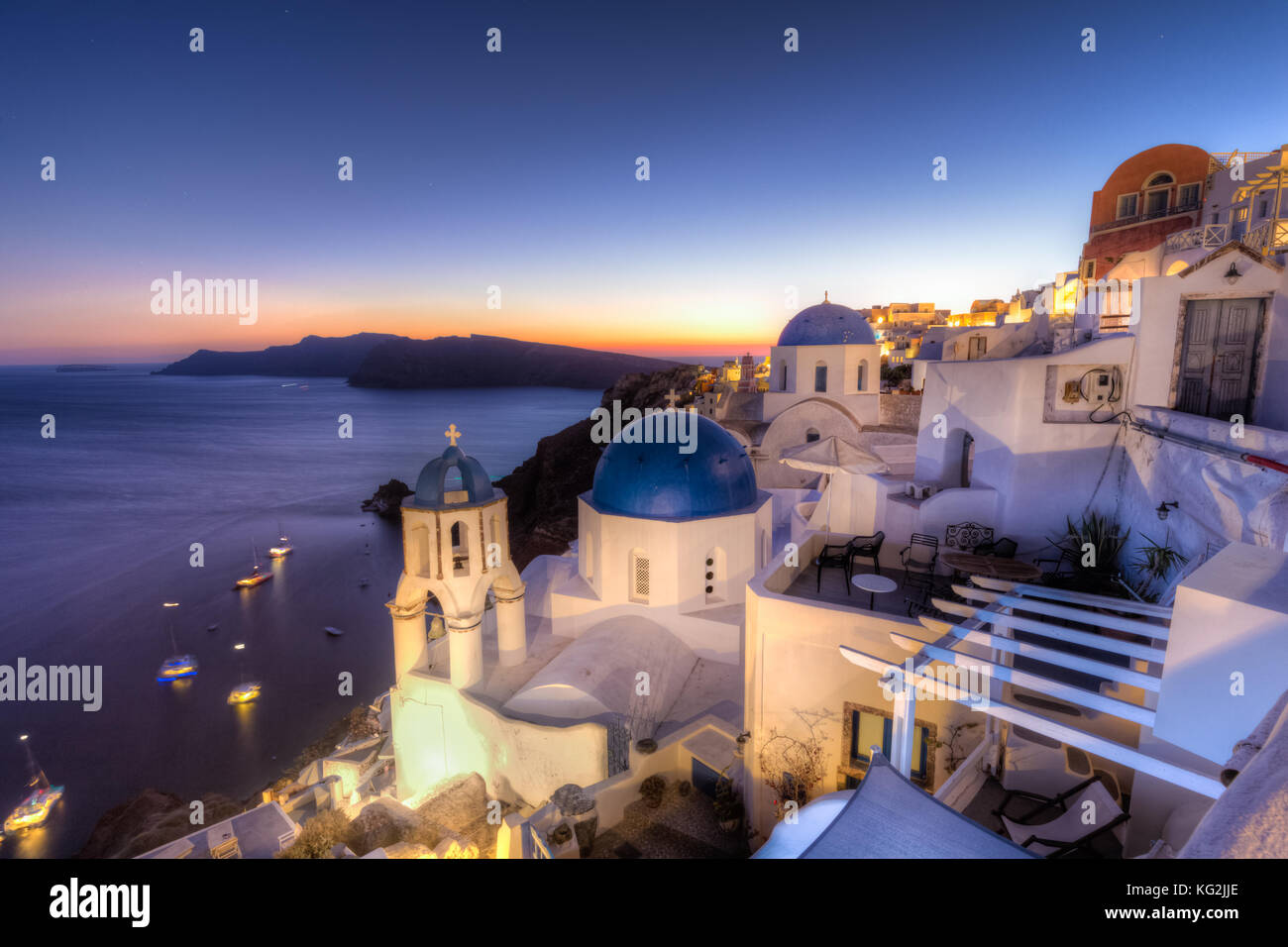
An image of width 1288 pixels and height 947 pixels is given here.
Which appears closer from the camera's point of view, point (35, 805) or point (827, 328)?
point (35, 805)

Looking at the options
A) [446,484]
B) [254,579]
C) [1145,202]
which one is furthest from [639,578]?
[254,579]

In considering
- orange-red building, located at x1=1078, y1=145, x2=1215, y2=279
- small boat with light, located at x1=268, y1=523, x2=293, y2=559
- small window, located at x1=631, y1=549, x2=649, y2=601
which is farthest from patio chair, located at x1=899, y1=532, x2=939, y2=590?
small boat with light, located at x1=268, y1=523, x2=293, y2=559

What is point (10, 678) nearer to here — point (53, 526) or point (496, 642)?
point (53, 526)

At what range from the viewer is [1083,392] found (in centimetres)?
1051

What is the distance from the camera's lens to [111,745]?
89.0ft

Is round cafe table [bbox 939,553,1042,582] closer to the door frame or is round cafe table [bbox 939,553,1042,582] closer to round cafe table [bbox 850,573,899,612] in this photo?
round cafe table [bbox 850,573,899,612]

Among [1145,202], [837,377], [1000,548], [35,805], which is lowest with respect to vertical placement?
[35,805]

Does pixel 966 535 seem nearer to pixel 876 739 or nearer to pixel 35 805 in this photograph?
pixel 876 739

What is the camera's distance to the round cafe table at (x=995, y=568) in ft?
27.0

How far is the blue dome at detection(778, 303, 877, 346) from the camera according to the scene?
75.8 feet

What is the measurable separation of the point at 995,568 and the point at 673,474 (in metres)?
6.79

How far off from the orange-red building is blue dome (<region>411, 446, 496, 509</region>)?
2811 cm
